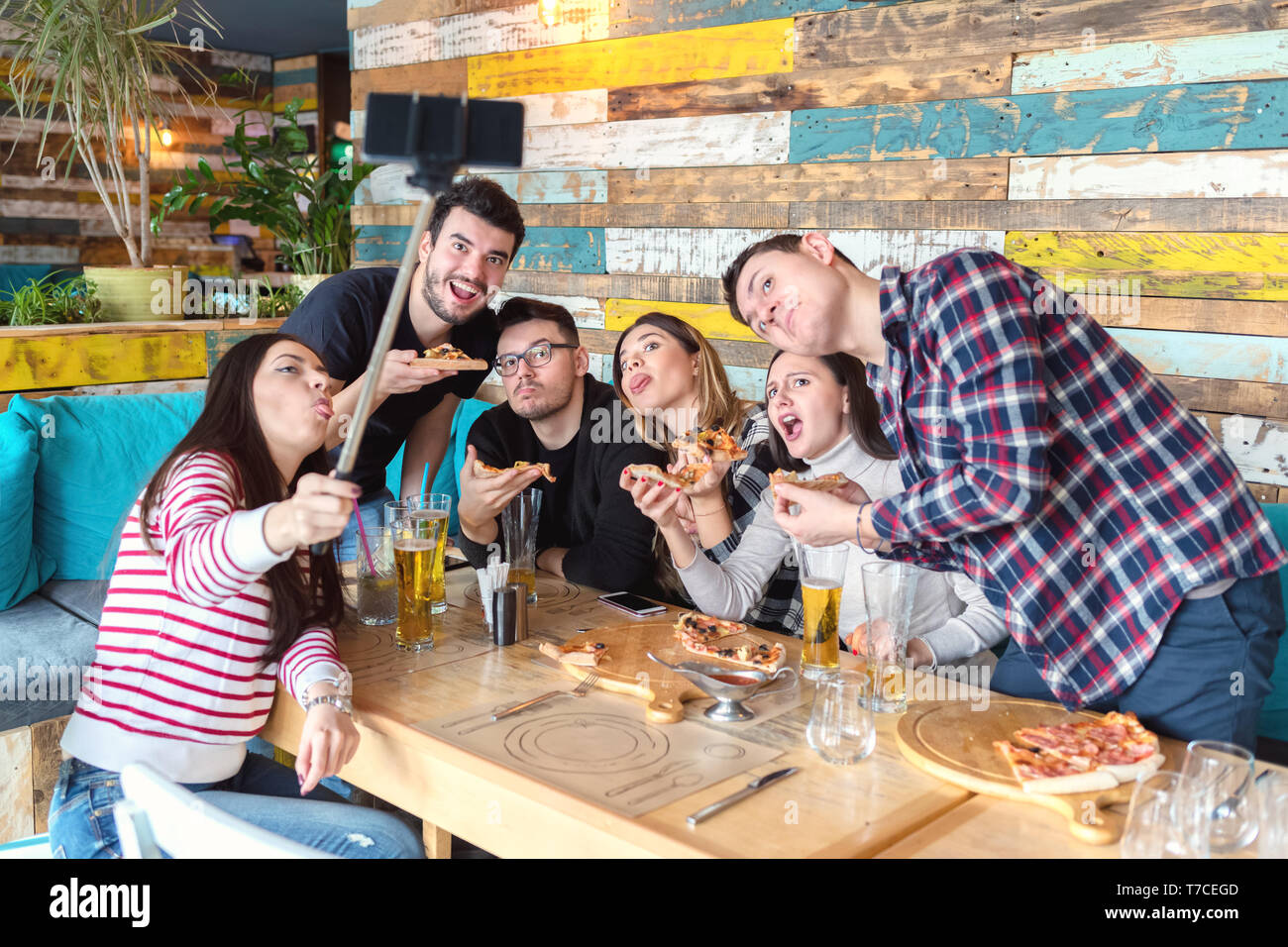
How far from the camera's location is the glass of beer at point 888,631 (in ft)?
5.47

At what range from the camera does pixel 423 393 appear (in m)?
3.28

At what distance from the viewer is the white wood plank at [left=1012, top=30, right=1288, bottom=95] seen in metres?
2.62

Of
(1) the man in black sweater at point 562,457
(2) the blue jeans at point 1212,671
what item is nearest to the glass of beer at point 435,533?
(1) the man in black sweater at point 562,457

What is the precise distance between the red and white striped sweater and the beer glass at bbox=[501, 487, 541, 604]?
53 centimetres

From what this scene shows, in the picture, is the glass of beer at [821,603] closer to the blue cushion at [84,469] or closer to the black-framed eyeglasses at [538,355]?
the black-framed eyeglasses at [538,355]

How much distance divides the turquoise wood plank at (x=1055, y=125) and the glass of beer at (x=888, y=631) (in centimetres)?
177

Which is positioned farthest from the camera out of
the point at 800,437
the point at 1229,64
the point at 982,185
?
the point at 982,185

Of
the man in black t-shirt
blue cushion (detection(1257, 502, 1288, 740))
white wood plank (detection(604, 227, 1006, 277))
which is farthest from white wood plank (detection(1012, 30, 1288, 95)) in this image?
the man in black t-shirt

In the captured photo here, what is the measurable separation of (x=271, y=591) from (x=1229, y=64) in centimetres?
Answer: 256

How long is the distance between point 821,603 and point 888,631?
0.12m

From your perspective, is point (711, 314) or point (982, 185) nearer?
point (982, 185)
